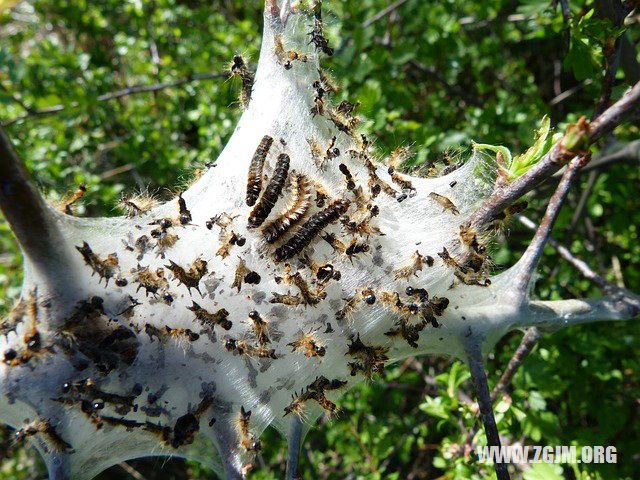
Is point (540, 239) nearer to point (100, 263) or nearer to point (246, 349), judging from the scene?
point (246, 349)

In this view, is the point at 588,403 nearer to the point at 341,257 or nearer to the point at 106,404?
the point at 341,257

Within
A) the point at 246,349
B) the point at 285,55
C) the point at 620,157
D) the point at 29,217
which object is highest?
the point at 285,55

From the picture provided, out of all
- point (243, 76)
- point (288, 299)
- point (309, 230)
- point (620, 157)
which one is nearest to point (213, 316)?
point (288, 299)

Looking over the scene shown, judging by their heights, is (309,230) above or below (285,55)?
below

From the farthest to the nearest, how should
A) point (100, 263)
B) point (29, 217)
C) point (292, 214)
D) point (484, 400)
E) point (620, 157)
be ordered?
point (620, 157), point (292, 214), point (100, 263), point (484, 400), point (29, 217)

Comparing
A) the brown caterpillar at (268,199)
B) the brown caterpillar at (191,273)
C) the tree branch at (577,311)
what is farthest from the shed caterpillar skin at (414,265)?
the brown caterpillar at (191,273)

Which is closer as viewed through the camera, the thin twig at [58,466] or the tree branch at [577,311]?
the thin twig at [58,466]

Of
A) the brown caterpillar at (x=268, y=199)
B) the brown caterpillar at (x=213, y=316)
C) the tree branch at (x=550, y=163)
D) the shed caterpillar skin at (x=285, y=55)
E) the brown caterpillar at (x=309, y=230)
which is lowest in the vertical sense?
the tree branch at (x=550, y=163)

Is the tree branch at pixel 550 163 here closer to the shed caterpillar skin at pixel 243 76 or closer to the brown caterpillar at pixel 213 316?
the brown caterpillar at pixel 213 316
